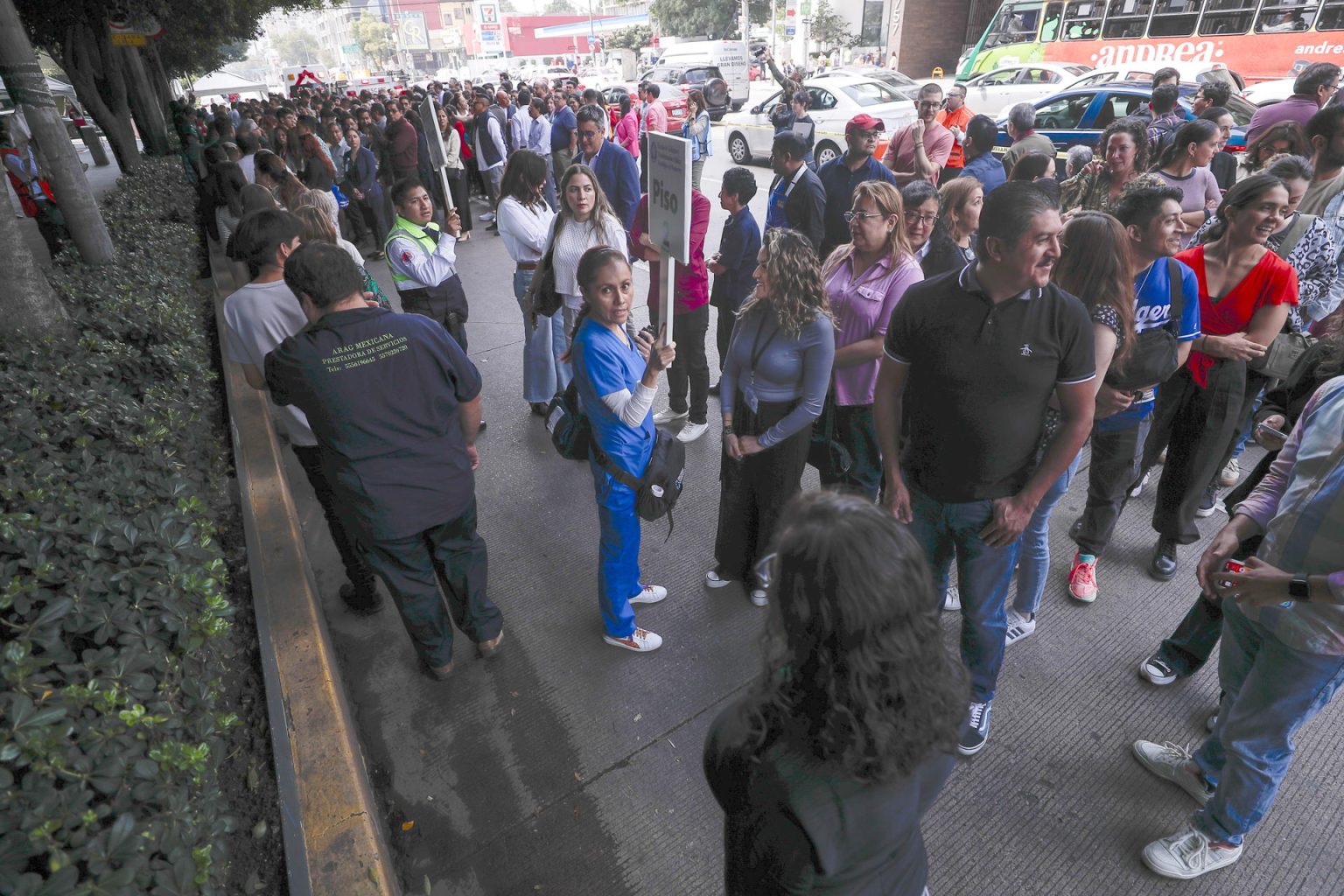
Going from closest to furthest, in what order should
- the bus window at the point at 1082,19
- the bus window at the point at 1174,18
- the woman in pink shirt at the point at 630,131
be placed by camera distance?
the woman in pink shirt at the point at 630,131
the bus window at the point at 1174,18
the bus window at the point at 1082,19

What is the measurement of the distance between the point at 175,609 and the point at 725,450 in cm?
221

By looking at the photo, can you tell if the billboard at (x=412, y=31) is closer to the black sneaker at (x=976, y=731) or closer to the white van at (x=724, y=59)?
the white van at (x=724, y=59)

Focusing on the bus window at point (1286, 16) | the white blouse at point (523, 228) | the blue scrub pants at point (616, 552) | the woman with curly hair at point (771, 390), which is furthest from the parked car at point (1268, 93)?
the blue scrub pants at point (616, 552)

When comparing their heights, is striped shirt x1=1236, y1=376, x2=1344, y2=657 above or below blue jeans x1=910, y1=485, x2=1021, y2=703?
above

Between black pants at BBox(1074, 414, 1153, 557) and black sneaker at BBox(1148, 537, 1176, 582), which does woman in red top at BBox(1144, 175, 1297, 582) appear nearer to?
black sneaker at BBox(1148, 537, 1176, 582)

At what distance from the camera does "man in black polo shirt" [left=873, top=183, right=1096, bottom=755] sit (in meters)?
2.16

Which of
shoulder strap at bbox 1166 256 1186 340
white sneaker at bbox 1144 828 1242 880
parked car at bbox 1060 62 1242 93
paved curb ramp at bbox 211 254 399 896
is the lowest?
white sneaker at bbox 1144 828 1242 880

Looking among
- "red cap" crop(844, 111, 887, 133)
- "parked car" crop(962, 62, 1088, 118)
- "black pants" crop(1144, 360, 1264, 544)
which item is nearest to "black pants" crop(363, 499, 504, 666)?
"black pants" crop(1144, 360, 1264, 544)

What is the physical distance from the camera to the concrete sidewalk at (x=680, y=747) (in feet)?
7.84

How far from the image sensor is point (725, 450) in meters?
3.36

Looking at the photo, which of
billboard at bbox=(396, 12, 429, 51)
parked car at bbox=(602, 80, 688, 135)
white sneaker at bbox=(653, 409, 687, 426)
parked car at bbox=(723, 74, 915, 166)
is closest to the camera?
white sneaker at bbox=(653, 409, 687, 426)

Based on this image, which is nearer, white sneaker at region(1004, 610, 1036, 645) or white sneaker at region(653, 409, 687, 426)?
white sneaker at region(1004, 610, 1036, 645)

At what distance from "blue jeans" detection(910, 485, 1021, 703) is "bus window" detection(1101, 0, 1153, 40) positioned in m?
18.1

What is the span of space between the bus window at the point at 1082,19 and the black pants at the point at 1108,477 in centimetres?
1769
